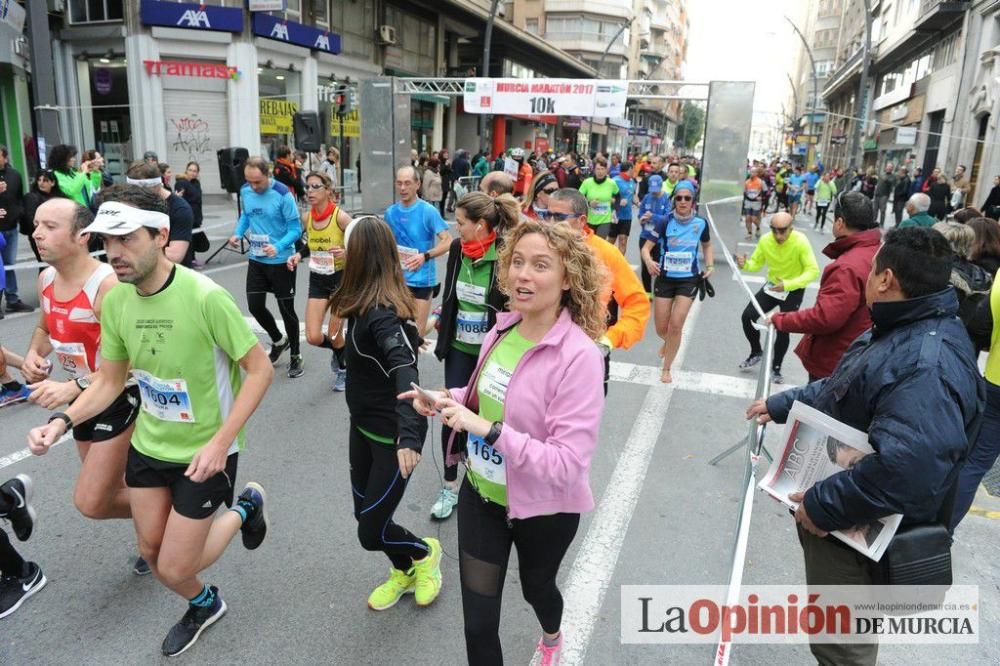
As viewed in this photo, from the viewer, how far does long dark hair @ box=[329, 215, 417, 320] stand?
298 cm

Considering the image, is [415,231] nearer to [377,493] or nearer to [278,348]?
[278,348]

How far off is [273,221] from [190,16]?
16.7 meters

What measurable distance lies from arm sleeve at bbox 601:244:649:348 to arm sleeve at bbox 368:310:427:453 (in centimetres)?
139

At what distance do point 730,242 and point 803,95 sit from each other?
86711 mm

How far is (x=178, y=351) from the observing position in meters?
2.66

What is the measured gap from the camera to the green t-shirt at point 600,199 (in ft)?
36.8

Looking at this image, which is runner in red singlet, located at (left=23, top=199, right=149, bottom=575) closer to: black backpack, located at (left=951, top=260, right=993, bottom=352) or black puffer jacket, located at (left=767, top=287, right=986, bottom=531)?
black puffer jacket, located at (left=767, top=287, right=986, bottom=531)

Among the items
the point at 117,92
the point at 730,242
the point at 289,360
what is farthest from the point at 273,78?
the point at 289,360

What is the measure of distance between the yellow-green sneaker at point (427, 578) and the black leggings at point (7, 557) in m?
1.90


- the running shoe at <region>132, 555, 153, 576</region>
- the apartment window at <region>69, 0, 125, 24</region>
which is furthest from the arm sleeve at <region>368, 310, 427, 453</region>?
the apartment window at <region>69, 0, 125, 24</region>

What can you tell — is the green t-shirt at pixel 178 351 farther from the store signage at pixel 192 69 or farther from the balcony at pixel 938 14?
the balcony at pixel 938 14

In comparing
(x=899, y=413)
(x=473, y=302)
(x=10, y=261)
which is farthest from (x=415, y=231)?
(x=10, y=261)

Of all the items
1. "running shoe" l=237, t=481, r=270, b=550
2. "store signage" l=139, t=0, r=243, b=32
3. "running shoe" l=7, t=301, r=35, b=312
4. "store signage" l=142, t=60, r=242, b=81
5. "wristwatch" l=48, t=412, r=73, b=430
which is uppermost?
"store signage" l=139, t=0, r=243, b=32

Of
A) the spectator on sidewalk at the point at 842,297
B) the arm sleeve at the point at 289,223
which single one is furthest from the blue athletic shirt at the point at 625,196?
the spectator on sidewalk at the point at 842,297
